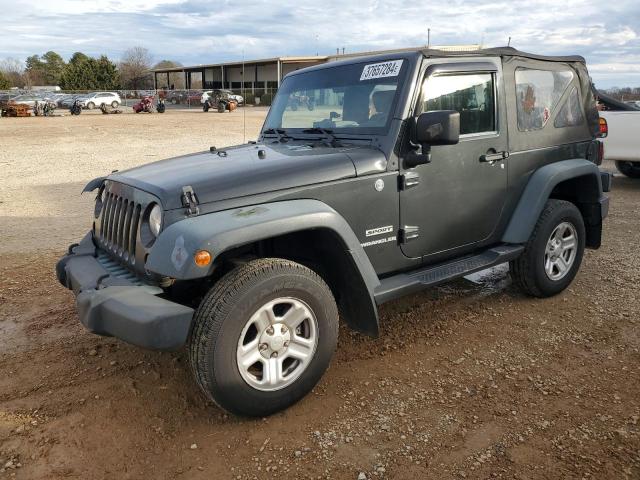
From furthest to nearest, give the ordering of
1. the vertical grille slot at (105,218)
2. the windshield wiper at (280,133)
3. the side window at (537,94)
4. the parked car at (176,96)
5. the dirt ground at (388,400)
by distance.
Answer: the parked car at (176,96) → the side window at (537,94) → the windshield wiper at (280,133) → the vertical grille slot at (105,218) → the dirt ground at (388,400)

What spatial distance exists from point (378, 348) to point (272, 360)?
113 centimetres

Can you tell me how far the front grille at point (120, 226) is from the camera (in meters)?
3.18

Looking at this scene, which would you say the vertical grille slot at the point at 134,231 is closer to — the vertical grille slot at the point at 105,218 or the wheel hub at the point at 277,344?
the vertical grille slot at the point at 105,218

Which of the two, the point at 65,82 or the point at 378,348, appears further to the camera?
the point at 65,82

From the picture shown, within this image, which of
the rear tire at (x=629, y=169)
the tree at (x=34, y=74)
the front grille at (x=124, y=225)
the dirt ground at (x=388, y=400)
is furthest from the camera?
the tree at (x=34, y=74)

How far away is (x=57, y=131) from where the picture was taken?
2283cm

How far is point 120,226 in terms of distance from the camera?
3.37 meters

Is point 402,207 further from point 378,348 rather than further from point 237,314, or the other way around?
point 237,314

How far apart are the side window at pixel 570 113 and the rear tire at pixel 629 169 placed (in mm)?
6727

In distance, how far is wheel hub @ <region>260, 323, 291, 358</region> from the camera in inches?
116

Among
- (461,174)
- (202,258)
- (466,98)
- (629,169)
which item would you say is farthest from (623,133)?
(202,258)

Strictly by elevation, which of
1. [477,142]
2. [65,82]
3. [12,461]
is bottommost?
[12,461]

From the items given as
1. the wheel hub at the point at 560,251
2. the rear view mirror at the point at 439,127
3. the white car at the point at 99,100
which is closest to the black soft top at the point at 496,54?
the rear view mirror at the point at 439,127

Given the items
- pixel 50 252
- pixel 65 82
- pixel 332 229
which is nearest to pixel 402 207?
pixel 332 229
